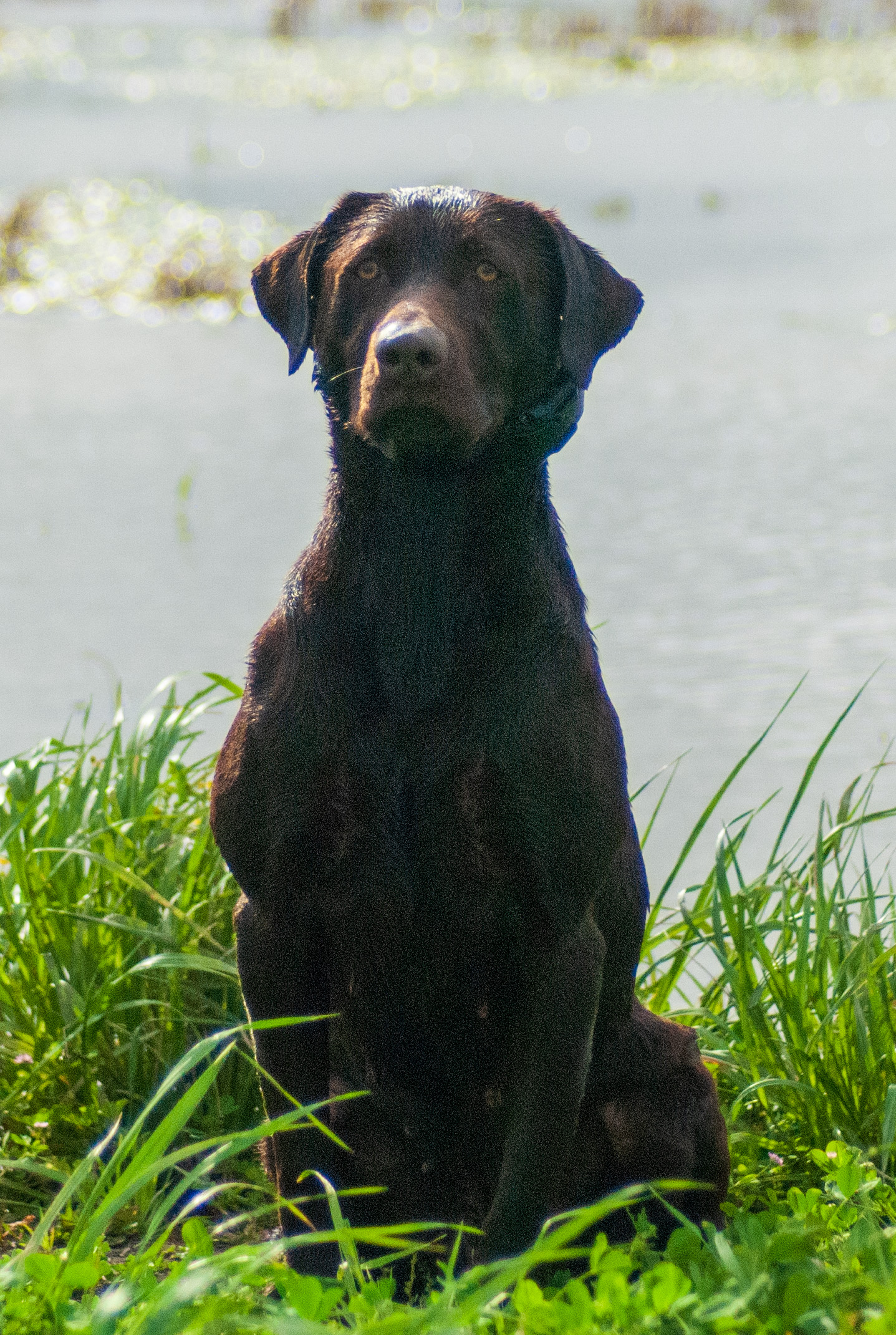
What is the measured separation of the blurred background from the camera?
15.0ft

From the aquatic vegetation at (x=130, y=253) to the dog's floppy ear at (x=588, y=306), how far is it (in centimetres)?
657

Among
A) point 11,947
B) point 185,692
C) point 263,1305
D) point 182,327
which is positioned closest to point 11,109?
point 182,327

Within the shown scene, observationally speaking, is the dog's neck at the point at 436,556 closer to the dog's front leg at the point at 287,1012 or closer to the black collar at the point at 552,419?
the black collar at the point at 552,419

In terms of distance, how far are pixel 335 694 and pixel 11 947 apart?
110cm

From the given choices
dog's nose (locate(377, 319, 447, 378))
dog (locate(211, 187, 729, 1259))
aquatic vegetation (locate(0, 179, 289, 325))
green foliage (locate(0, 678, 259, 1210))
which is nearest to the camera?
dog's nose (locate(377, 319, 447, 378))

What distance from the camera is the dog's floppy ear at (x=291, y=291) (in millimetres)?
2443

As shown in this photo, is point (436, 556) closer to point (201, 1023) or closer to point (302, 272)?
point (302, 272)

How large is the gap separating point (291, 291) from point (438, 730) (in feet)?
2.33

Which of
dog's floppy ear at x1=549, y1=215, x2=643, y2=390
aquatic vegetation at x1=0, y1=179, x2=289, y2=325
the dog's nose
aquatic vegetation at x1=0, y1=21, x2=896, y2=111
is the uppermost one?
aquatic vegetation at x1=0, y1=21, x2=896, y2=111

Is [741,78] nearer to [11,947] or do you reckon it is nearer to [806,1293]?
[11,947]

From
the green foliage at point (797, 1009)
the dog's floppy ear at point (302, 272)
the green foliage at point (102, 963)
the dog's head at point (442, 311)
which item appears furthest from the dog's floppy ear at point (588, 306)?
the green foliage at point (102, 963)

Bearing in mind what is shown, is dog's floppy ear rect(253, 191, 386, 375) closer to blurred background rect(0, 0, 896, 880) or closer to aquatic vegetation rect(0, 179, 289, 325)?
blurred background rect(0, 0, 896, 880)

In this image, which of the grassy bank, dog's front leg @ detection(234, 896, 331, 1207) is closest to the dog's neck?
dog's front leg @ detection(234, 896, 331, 1207)

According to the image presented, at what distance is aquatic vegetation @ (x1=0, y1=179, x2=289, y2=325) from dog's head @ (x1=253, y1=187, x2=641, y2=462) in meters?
6.52
